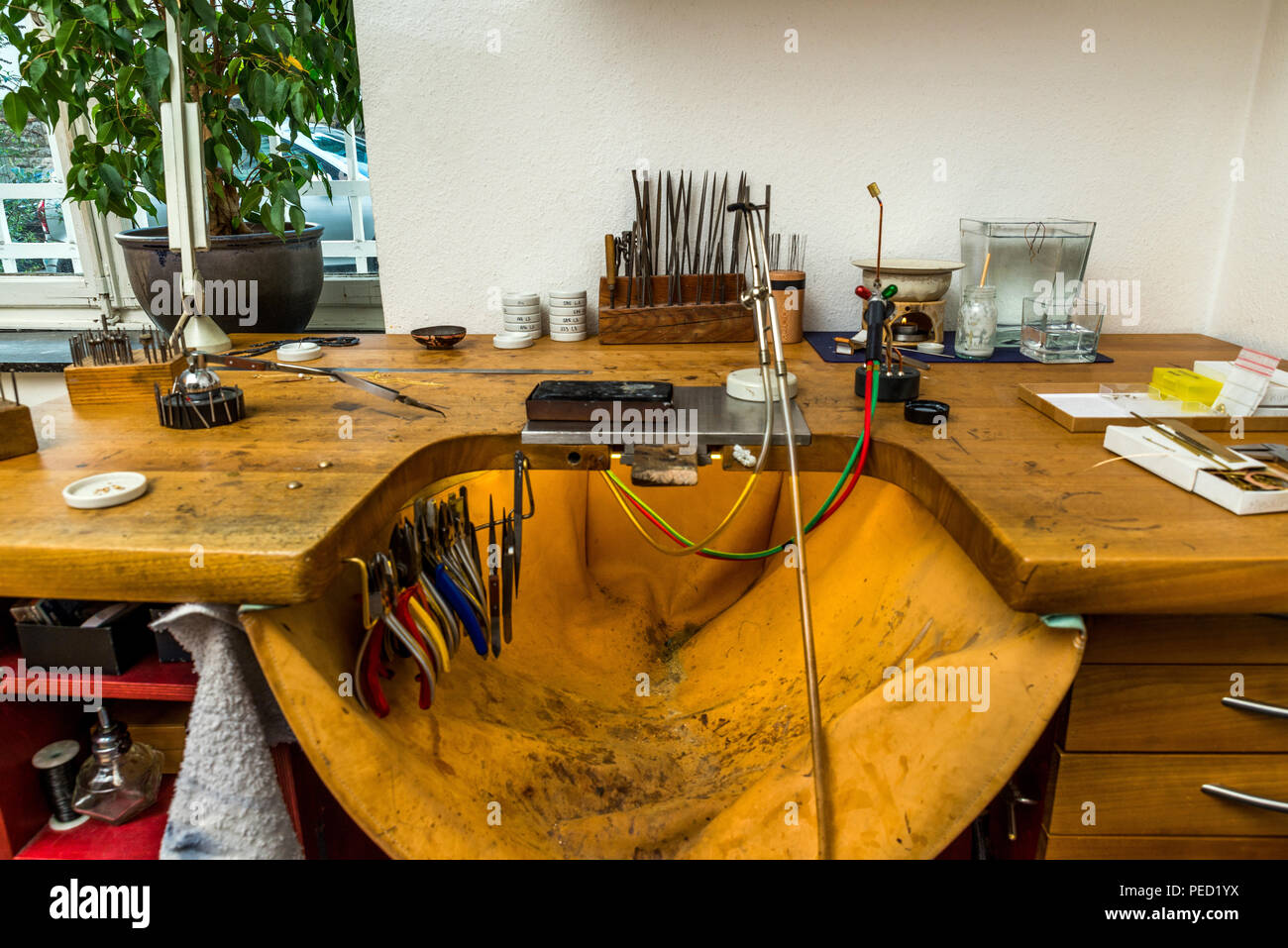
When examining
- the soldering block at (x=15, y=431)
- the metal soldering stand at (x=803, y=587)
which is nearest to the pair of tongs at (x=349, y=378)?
the soldering block at (x=15, y=431)

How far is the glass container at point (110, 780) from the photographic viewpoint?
1025 mm

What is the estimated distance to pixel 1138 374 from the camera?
4.92 ft

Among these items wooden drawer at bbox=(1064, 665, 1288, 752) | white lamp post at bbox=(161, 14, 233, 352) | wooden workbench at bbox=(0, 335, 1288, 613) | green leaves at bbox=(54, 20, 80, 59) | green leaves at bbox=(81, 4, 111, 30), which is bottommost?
wooden drawer at bbox=(1064, 665, 1288, 752)

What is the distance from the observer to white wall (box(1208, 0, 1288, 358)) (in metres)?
1.65

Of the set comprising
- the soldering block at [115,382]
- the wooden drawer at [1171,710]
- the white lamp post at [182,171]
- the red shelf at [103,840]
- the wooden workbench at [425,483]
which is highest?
the white lamp post at [182,171]

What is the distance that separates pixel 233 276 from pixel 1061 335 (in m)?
1.95

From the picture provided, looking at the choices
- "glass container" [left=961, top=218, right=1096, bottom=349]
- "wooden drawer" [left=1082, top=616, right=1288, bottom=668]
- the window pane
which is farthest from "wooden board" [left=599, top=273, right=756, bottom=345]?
the window pane

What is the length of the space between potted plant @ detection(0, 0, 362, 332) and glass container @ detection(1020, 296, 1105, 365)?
170cm

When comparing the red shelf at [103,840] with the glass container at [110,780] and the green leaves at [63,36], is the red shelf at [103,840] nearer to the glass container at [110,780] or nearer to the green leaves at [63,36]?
the glass container at [110,780]

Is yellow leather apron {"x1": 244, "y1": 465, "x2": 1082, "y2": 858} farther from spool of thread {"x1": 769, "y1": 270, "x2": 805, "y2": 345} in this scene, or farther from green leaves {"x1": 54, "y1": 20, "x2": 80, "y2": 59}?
green leaves {"x1": 54, "y1": 20, "x2": 80, "y2": 59}

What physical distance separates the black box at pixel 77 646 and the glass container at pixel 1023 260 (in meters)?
1.68
